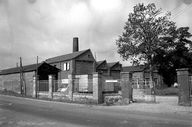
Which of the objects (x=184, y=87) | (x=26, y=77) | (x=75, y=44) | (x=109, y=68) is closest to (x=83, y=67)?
(x=75, y=44)

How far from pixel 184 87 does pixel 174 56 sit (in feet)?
94.4

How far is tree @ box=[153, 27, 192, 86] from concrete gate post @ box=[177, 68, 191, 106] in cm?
2593

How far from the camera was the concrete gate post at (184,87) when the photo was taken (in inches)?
614

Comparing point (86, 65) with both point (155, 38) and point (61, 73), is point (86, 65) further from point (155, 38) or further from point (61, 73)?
point (155, 38)

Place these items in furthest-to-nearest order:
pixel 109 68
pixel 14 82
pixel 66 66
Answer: pixel 109 68 < pixel 66 66 < pixel 14 82

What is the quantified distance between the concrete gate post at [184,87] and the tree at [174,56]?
25.9 m

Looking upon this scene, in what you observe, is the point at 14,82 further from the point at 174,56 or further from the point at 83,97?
the point at 174,56

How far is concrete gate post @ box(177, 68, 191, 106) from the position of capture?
51.1ft

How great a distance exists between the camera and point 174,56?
42.9 meters

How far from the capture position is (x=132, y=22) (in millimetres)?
41562

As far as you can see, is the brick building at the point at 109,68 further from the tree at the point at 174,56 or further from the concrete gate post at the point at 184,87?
the concrete gate post at the point at 184,87

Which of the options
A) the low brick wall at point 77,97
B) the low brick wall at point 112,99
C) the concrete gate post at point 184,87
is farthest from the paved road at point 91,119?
the low brick wall at point 77,97

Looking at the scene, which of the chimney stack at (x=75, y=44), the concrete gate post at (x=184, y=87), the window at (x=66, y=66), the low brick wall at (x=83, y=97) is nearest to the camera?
the concrete gate post at (x=184, y=87)

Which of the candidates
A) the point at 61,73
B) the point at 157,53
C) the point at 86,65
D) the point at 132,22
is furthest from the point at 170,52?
the point at 61,73
